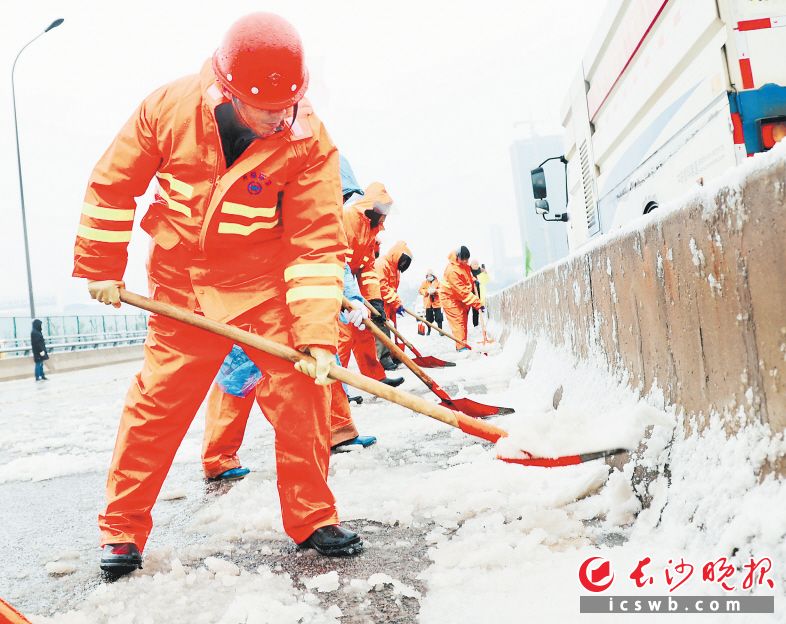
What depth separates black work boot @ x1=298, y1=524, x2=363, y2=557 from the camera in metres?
2.10

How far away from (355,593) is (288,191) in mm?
1348

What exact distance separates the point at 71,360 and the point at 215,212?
18.6m

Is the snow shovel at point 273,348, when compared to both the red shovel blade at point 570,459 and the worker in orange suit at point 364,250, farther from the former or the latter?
the worker in orange suit at point 364,250

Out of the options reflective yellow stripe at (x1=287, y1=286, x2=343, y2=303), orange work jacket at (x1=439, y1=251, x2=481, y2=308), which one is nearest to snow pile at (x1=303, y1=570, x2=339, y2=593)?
reflective yellow stripe at (x1=287, y1=286, x2=343, y2=303)

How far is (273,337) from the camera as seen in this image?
90.5 inches

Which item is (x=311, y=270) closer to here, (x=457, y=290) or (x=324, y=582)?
(x=324, y=582)

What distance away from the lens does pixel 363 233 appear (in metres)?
5.46

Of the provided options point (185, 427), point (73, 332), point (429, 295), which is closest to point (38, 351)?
point (73, 332)

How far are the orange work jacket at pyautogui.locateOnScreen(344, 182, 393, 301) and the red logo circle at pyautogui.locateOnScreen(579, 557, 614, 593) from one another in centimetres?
373

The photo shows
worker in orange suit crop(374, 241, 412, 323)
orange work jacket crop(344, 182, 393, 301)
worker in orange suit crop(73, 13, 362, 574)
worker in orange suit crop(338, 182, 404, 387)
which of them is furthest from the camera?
worker in orange suit crop(374, 241, 412, 323)

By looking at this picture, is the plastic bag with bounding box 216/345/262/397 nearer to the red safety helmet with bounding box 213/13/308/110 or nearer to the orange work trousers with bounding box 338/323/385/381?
the red safety helmet with bounding box 213/13/308/110

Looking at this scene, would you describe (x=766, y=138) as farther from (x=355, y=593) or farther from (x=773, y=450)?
(x=355, y=593)

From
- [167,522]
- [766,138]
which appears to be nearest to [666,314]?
[766,138]

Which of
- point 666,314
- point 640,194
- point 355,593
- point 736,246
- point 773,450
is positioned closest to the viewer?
point 773,450
